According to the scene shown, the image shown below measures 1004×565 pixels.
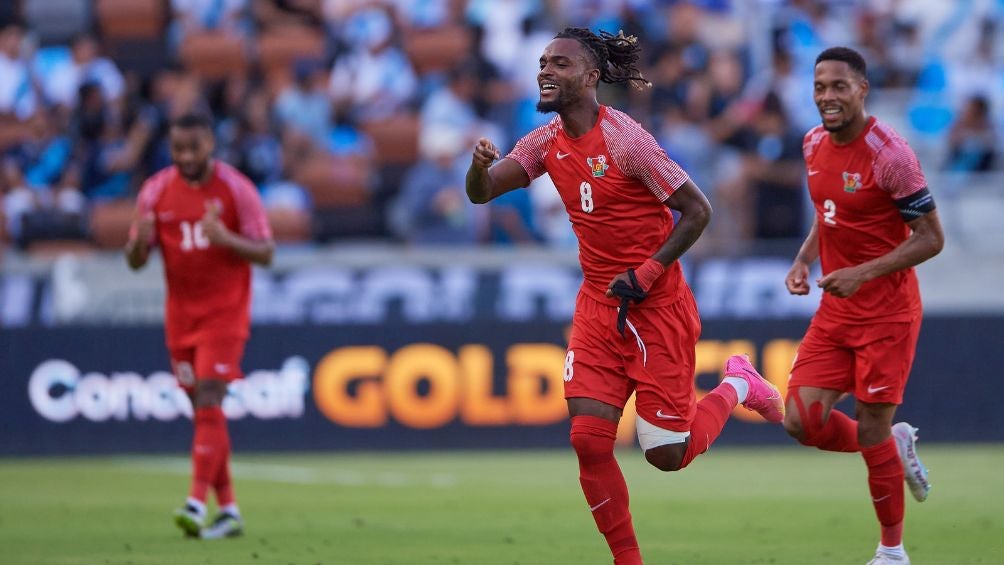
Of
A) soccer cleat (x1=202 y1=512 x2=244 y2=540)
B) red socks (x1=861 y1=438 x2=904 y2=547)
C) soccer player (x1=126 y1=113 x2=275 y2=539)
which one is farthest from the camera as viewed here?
soccer player (x1=126 y1=113 x2=275 y2=539)

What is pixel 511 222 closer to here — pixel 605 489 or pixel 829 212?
pixel 829 212

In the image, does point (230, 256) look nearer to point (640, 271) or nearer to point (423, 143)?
point (640, 271)

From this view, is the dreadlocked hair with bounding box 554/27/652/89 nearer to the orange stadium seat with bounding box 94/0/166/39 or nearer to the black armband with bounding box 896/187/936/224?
the black armband with bounding box 896/187/936/224

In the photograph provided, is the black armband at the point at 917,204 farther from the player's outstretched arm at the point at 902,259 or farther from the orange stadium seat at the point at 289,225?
the orange stadium seat at the point at 289,225

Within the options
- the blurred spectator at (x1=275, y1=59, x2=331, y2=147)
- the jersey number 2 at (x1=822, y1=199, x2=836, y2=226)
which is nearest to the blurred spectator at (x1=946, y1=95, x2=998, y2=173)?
the blurred spectator at (x1=275, y1=59, x2=331, y2=147)

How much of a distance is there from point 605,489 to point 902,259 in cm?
214

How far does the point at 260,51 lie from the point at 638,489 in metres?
9.48

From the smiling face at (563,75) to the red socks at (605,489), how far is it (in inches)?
59.9

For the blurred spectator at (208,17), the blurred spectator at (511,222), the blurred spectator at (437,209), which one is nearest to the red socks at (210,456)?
the blurred spectator at (437,209)

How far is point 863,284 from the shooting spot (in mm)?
8719

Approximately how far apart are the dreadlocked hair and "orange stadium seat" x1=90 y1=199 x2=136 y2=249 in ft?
34.0

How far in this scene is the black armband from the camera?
27.3 ft

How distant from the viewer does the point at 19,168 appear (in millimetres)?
18312

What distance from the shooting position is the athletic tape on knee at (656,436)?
7715mm
